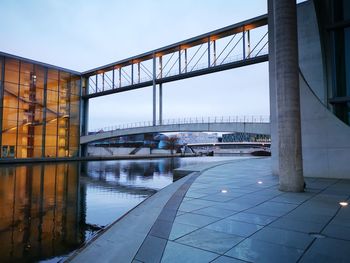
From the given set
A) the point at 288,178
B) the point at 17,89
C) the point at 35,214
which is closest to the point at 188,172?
the point at 288,178

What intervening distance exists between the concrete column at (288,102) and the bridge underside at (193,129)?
21.1m

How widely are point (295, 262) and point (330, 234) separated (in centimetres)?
155

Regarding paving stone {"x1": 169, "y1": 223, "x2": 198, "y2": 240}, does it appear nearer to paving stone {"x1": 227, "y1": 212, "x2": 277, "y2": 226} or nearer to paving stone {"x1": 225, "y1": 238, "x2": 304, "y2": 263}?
paving stone {"x1": 225, "y1": 238, "x2": 304, "y2": 263}

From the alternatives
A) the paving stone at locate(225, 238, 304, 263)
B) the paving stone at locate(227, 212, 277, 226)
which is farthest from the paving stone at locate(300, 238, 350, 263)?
the paving stone at locate(227, 212, 277, 226)

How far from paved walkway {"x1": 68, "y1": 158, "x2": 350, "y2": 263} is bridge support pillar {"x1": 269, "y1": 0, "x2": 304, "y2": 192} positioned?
99cm

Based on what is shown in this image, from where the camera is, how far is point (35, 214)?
7.64m

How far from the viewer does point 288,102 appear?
9.10m

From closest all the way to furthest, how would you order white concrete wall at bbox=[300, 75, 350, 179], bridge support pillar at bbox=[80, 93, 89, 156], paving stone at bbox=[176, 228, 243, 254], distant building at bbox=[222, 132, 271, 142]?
paving stone at bbox=[176, 228, 243, 254], white concrete wall at bbox=[300, 75, 350, 179], bridge support pillar at bbox=[80, 93, 89, 156], distant building at bbox=[222, 132, 271, 142]

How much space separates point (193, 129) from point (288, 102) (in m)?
28.5

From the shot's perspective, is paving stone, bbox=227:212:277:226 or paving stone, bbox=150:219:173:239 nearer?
paving stone, bbox=150:219:173:239

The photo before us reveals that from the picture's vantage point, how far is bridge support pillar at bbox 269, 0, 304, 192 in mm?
9039

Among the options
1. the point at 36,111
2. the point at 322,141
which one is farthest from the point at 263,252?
the point at 36,111

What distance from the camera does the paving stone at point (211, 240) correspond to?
4.14m

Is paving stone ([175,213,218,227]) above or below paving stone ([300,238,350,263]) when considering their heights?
above
